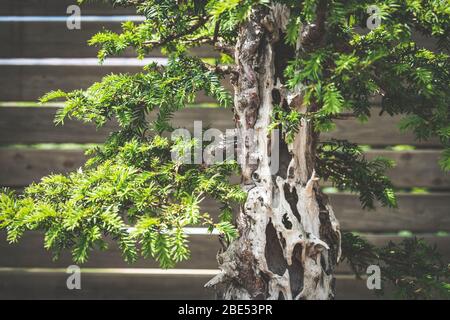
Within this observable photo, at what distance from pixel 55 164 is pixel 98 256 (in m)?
0.40

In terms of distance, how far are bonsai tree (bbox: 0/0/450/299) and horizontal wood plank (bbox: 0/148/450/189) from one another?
747 mm

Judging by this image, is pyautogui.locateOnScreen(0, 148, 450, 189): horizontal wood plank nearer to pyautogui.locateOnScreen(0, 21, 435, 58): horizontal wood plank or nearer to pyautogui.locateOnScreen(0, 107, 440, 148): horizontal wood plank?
pyautogui.locateOnScreen(0, 107, 440, 148): horizontal wood plank

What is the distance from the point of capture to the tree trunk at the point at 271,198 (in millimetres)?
933

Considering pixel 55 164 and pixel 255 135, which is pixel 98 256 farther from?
pixel 255 135

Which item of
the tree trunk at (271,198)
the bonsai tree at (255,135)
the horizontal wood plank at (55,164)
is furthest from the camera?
the horizontal wood plank at (55,164)

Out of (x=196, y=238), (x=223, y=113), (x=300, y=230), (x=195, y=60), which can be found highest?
(x=195, y=60)

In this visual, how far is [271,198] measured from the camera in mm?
943

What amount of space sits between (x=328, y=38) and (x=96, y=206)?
547 millimetres

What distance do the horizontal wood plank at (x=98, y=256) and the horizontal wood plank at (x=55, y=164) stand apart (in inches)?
8.6

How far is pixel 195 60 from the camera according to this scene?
103 centimetres

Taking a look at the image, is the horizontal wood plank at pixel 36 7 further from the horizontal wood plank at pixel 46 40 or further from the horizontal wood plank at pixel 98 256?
the horizontal wood plank at pixel 98 256

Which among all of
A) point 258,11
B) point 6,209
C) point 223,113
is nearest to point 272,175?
point 258,11

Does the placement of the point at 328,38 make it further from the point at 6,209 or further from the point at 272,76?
the point at 6,209

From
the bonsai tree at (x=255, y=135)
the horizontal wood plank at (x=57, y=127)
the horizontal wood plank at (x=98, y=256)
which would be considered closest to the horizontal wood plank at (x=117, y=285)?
the horizontal wood plank at (x=98, y=256)
